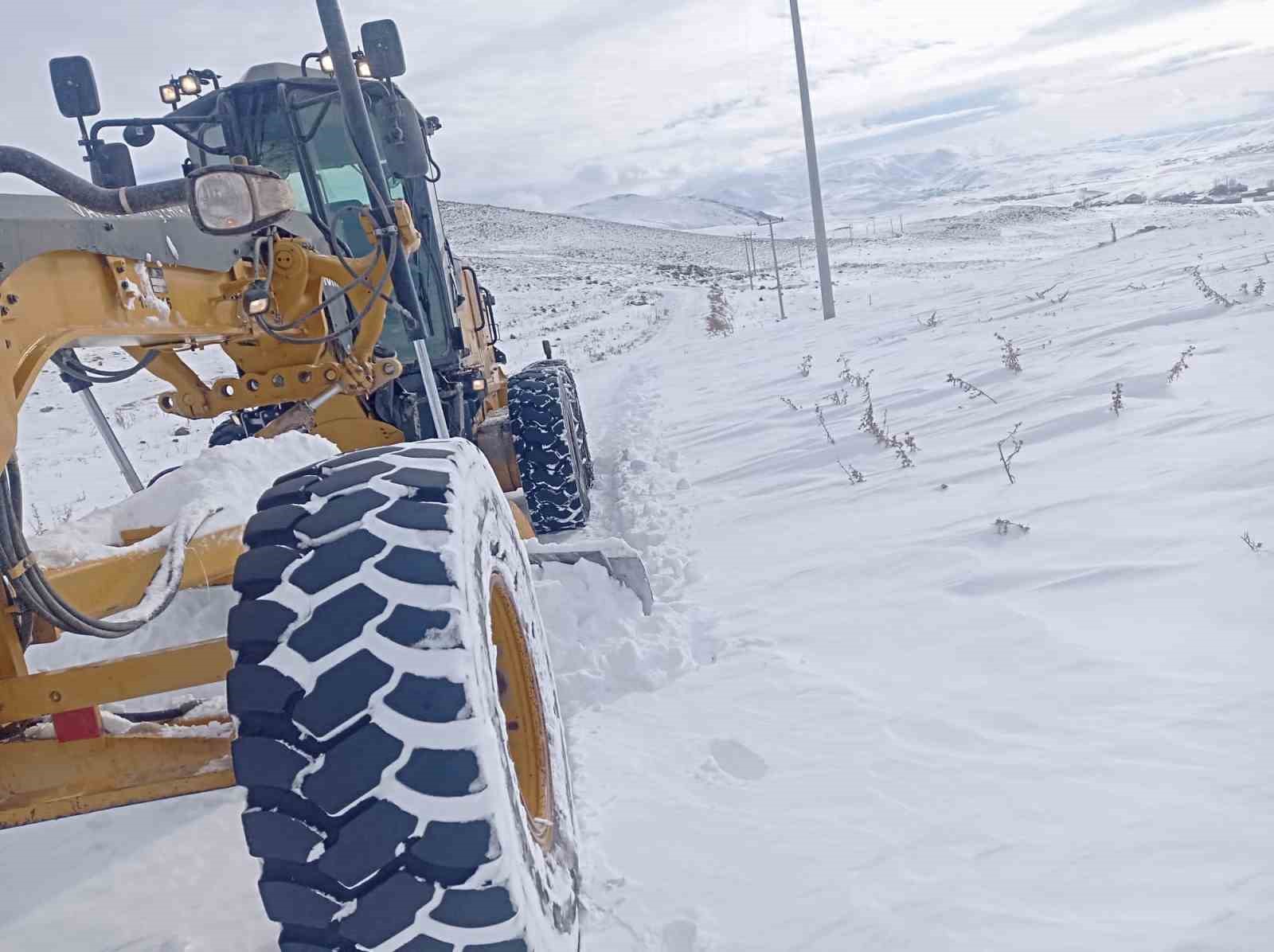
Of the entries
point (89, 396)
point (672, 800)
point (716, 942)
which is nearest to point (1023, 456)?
point (672, 800)

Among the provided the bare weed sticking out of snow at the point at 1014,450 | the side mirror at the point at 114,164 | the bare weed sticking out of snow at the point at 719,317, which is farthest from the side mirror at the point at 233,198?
the bare weed sticking out of snow at the point at 719,317

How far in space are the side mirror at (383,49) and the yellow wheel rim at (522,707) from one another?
103 inches

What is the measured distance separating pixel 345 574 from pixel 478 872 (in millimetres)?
575

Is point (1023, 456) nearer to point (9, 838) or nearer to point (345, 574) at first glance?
point (345, 574)

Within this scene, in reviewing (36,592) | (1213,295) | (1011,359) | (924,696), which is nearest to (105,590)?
(36,592)

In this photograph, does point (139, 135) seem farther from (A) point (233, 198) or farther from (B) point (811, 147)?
(B) point (811, 147)

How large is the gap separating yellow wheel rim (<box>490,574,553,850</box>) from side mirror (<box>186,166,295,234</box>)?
3.66 feet

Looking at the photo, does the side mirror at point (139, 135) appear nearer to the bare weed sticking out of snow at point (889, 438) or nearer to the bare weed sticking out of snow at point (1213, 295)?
the bare weed sticking out of snow at point (889, 438)

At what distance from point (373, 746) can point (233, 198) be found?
1335mm

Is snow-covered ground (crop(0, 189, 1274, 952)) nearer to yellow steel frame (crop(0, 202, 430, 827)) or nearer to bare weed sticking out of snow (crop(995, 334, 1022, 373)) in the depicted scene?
bare weed sticking out of snow (crop(995, 334, 1022, 373))

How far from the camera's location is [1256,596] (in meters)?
3.02

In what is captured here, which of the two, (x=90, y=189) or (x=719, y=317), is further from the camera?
(x=719, y=317)

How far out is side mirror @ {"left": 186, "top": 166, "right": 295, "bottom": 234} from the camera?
2096mm

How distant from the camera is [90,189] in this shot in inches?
78.7
